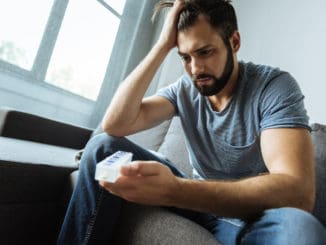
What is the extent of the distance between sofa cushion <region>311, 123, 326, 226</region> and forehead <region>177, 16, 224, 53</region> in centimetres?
48

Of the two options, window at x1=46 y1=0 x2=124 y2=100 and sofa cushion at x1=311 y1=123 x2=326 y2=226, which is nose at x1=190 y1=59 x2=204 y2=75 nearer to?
sofa cushion at x1=311 y1=123 x2=326 y2=226

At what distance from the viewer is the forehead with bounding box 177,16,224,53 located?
0.98 m

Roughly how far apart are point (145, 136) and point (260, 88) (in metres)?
0.78

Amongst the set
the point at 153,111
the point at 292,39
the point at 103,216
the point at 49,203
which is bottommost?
the point at 49,203

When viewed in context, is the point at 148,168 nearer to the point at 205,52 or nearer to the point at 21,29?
the point at 205,52

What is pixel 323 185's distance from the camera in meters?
1.02

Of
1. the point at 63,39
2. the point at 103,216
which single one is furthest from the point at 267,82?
the point at 63,39

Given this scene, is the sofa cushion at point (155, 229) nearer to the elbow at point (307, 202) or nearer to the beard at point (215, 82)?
the elbow at point (307, 202)

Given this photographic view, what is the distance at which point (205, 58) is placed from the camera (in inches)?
39.6

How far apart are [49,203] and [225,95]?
26.8 inches

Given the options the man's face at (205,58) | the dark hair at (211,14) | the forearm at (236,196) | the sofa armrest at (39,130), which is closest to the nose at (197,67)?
the man's face at (205,58)

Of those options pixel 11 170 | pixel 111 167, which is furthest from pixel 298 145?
pixel 11 170

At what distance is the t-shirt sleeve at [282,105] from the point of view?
78 cm

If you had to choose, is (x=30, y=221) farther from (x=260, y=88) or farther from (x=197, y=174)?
(x=260, y=88)
